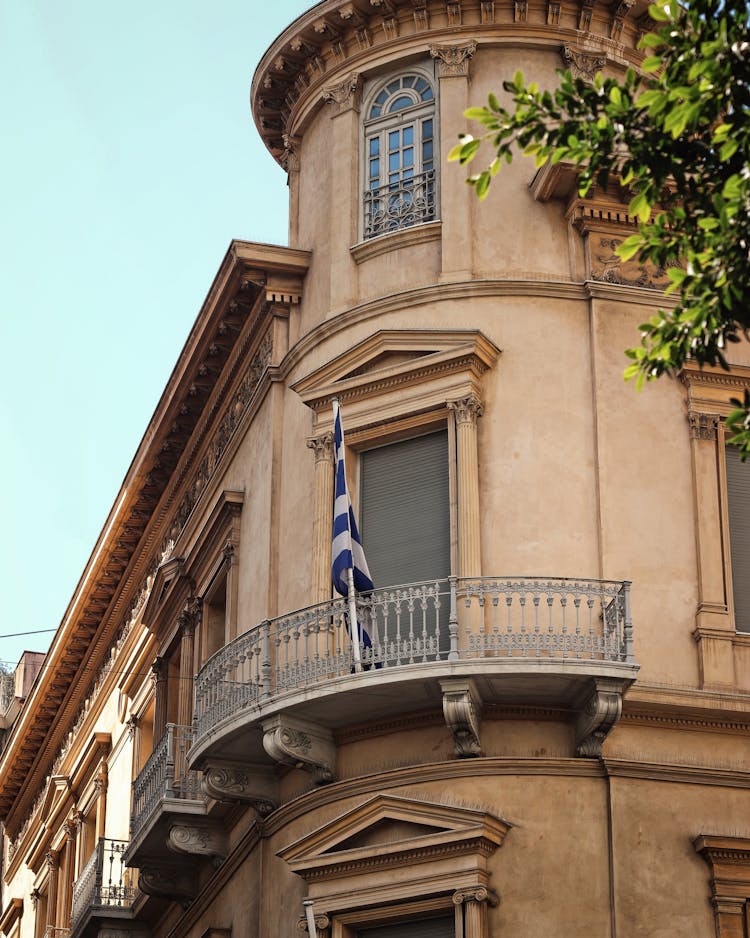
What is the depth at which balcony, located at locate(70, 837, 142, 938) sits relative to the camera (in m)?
27.7

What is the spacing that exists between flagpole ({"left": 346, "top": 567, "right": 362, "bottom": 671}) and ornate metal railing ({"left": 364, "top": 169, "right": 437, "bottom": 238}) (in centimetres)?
482

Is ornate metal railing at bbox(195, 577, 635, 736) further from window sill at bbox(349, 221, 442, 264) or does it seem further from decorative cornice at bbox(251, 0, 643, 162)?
decorative cornice at bbox(251, 0, 643, 162)

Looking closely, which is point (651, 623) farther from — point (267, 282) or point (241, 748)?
point (267, 282)

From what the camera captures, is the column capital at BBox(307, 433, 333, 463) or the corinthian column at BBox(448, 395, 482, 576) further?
the column capital at BBox(307, 433, 333, 463)

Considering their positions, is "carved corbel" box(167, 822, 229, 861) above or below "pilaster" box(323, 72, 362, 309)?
below

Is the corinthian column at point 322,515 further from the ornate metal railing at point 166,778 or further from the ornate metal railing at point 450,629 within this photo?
the ornate metal railing at point 166,778

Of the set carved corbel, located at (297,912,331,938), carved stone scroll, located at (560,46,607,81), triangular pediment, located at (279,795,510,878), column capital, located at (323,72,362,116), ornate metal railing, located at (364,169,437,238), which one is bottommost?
carved corbel, located at (297,912,331,938)

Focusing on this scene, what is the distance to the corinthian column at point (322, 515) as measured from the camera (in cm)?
2089

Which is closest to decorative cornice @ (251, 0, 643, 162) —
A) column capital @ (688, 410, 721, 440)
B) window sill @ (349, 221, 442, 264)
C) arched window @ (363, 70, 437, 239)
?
arched window @ (363, 70, 437, 239)

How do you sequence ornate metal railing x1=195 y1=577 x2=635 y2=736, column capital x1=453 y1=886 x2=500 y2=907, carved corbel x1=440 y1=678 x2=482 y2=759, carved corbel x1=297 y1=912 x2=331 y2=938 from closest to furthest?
1. column capital x1=453 y1=886 x2=500 y2=907
2. carved corbel x1=440 y1=678 x2=482 y2=759
3. ornate metal railing x1=195 y1=577 x2=635 y2=736
4. carved corbel x1=297 y1=912 x2=331 y2=938

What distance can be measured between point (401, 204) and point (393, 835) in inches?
302

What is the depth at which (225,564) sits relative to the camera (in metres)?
24.9

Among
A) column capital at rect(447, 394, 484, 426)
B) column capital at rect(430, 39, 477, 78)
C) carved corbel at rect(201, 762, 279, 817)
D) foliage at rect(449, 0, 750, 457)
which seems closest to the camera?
foliage at rect(449, 0, 750, 457)

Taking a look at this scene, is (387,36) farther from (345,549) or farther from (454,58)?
(345,549)
